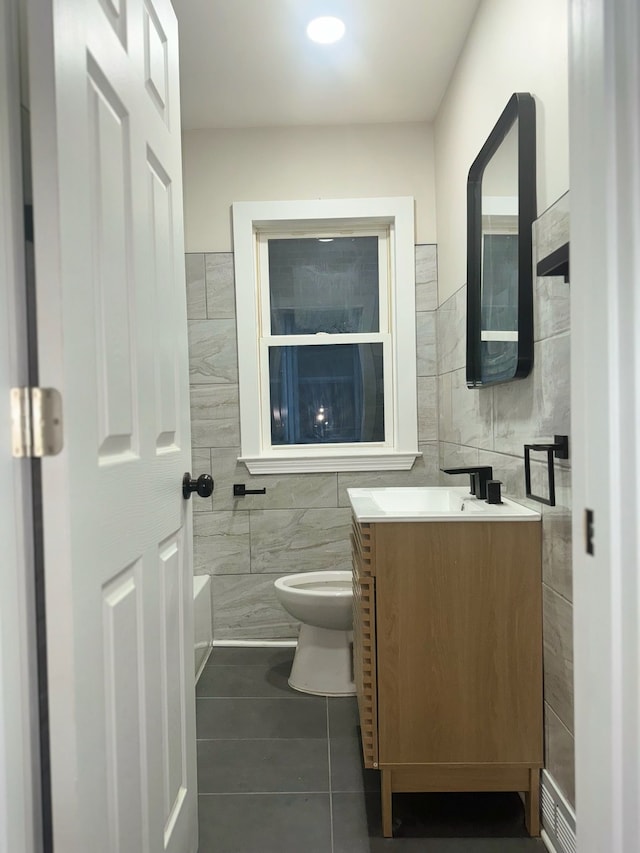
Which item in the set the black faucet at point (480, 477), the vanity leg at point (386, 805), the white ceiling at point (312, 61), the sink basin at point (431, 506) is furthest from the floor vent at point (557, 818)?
the white ceiling at point (312, 61)

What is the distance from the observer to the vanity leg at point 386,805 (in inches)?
67.7

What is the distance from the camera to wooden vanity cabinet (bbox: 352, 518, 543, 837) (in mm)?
1707

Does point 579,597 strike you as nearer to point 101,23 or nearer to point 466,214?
point 101,23

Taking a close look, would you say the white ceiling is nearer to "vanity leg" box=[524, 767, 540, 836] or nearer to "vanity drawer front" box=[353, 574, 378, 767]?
"vanity drawer front" box=[353, 574, 378, 767]

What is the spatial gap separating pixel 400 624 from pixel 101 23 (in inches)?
60.5

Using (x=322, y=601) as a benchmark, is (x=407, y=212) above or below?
above

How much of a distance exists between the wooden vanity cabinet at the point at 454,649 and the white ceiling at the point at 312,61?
76.0 inches

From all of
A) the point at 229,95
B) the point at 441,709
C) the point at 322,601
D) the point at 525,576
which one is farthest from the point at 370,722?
the point at 229,95

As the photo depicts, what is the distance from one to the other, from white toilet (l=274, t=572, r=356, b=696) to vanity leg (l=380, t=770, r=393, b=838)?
0.78 m

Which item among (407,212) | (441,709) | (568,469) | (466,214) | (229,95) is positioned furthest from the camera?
(407,212)

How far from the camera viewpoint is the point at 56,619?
833 millimetres

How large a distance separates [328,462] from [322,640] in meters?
0.91

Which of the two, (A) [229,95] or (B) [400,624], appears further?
(A) [229,95]

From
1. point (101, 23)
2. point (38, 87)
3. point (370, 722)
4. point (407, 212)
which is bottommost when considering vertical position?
point (370, 722)
